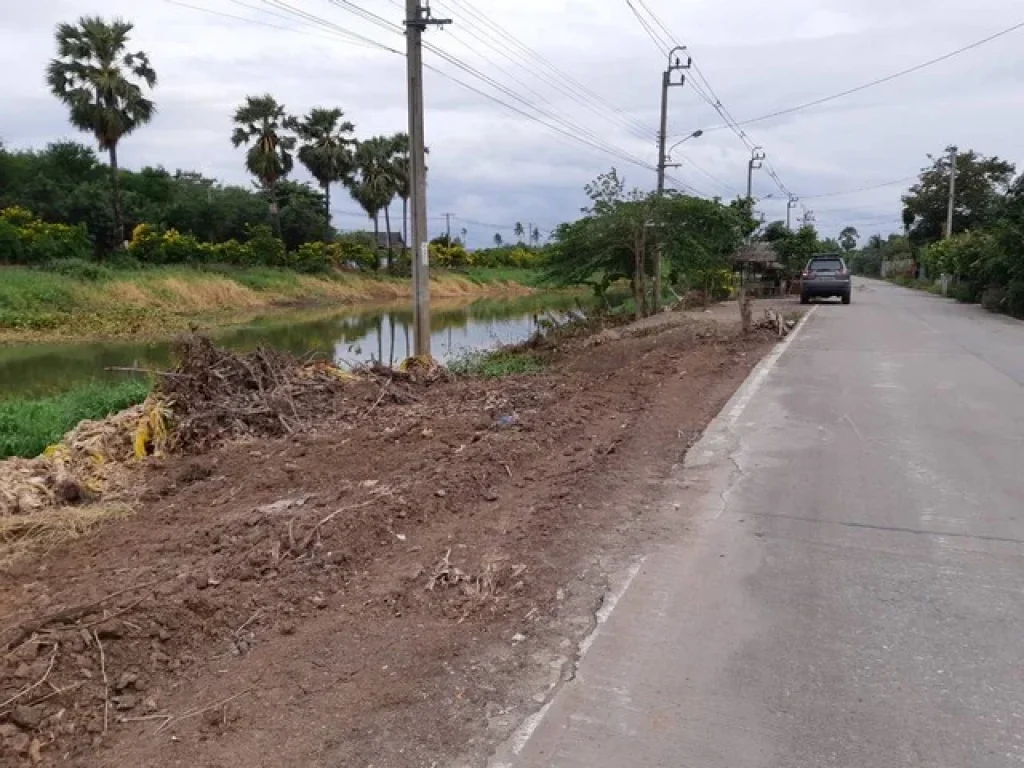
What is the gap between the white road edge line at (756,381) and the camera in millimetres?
9695

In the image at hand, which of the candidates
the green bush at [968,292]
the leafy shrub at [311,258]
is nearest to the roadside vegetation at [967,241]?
the green bush at [968,292]

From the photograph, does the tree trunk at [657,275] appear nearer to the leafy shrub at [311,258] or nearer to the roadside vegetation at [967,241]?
the roadside vegetation at [967,241]

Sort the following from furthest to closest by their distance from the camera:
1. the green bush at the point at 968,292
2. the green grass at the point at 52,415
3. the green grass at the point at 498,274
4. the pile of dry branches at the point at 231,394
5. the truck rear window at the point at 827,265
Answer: the green grass at the point at 498,274 → the green bush at the point at 968,292 → the truck rear window at the point at 827,265 → the green grass at the point at 52,415 → the pile of dry branches at the point at 231,394

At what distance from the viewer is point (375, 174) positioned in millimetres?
58781

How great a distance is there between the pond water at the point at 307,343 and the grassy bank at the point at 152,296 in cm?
231

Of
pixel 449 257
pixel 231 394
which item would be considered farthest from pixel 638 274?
pixel 449 257

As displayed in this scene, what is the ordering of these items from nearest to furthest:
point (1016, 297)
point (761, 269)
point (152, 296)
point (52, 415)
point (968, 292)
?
point (52, 415) < point (1016, 297) < point (968, 292) < point (152, 296) < point (761, 269)

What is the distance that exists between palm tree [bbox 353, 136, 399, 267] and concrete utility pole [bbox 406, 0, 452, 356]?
4502 cm

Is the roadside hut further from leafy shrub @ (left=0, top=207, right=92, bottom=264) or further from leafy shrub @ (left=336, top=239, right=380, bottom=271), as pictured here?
leafy shrub @ (left=336, top=239, right=380, bottom=271)

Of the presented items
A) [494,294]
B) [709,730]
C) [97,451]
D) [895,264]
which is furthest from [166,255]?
[895,264]

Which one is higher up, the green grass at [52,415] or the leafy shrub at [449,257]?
the leafy shrub at [449,257]

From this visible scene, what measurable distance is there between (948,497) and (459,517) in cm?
368

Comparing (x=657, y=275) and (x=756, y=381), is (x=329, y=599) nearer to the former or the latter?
(x=756, y=381)

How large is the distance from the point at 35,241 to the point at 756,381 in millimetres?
36840
